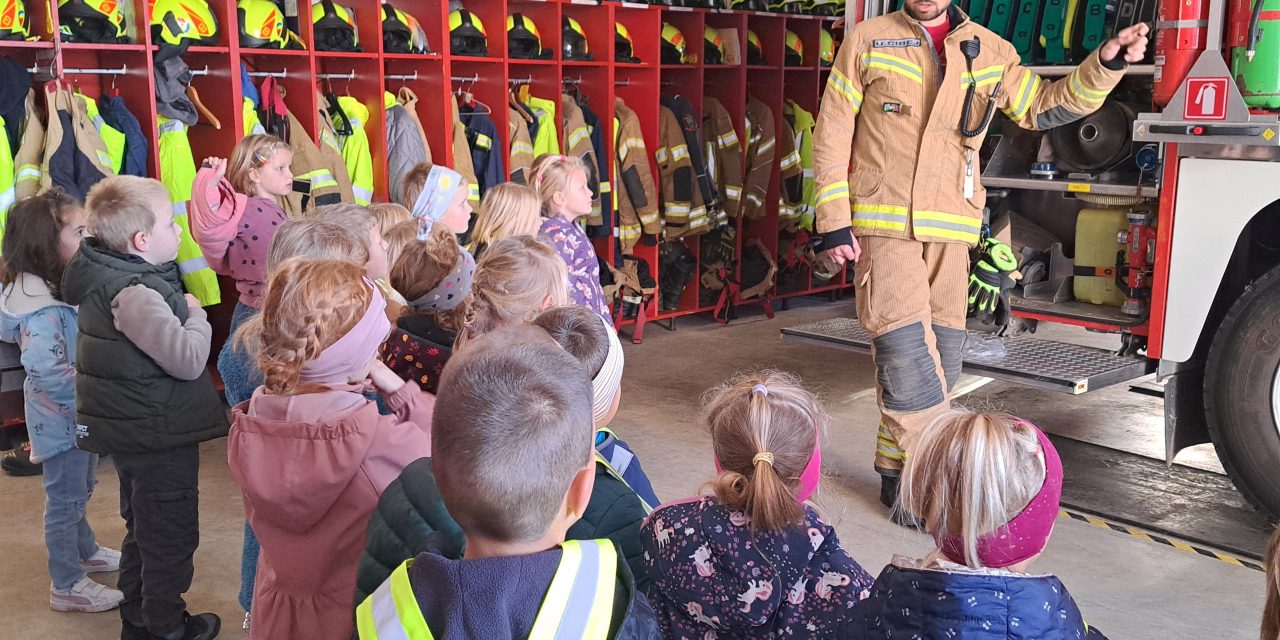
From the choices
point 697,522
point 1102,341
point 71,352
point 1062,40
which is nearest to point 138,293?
point 71,352

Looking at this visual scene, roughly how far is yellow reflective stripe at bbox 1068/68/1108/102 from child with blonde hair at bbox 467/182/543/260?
2.07m

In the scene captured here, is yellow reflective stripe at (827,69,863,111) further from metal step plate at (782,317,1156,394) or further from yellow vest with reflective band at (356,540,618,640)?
yellow vest with reflective band at (356,540,618,640)

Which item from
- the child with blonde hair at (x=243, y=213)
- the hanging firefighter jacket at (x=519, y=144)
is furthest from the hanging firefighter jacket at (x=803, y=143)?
the child with blonde hair at (x=243, y=213)

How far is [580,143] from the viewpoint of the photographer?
7637 mm

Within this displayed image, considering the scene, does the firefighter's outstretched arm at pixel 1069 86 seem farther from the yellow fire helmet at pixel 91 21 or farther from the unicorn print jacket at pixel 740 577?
the yellow fire helmet at pixel 91 21

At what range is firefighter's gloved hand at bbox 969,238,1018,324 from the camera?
5.04 meters

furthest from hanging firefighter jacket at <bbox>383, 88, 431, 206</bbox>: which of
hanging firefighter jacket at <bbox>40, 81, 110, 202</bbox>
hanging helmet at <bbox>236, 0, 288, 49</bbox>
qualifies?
hanging firefighter jacket at <bbox>40, 81, 110, 202</bbox>

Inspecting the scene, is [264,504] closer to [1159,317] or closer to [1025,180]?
[1159,317]

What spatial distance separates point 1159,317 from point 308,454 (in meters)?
3.46

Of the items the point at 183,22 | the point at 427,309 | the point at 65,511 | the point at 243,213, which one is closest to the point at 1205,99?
the point at 427,309

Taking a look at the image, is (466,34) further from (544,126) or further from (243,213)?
(243,213)

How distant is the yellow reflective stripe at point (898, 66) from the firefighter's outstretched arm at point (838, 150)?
0.29 ft

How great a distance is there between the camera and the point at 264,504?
7.04 feet

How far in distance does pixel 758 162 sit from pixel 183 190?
14.3 feet
